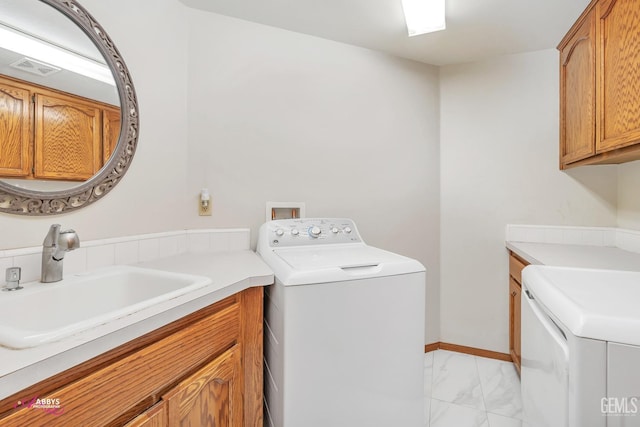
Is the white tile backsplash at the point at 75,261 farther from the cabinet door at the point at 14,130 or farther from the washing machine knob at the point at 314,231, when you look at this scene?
the washing machine knob at the point at 314,231

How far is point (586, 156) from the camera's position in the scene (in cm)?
169

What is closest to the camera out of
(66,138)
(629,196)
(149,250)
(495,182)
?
(66,138)

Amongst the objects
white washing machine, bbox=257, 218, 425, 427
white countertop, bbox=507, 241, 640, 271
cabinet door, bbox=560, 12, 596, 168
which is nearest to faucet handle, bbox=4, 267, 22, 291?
white washing machine, bbox=257, 218, 425, 427

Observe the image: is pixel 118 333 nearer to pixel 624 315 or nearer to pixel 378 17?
pixel 624 315

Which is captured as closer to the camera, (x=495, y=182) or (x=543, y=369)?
(x=543, y=369)

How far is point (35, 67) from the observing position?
1045mm

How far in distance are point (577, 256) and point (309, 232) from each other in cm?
147

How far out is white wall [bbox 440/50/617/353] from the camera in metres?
2.10

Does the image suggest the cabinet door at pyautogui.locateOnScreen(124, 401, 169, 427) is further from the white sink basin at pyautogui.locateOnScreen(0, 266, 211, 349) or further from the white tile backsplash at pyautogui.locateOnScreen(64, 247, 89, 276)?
the white tile backsplash at pyautogui.locateOnScreen(64, 247, 89, 276)

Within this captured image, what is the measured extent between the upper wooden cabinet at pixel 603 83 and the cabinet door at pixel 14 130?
7.65 feet

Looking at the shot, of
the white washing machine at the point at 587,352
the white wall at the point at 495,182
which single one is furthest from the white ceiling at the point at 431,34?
the white washing machine at the point at 587,352

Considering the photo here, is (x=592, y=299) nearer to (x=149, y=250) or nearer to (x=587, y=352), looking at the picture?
(x=587, y=352)

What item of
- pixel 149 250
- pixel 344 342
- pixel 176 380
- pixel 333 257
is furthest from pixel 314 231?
pixel 176 380

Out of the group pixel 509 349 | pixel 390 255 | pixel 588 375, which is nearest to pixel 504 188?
pixel 509 349
